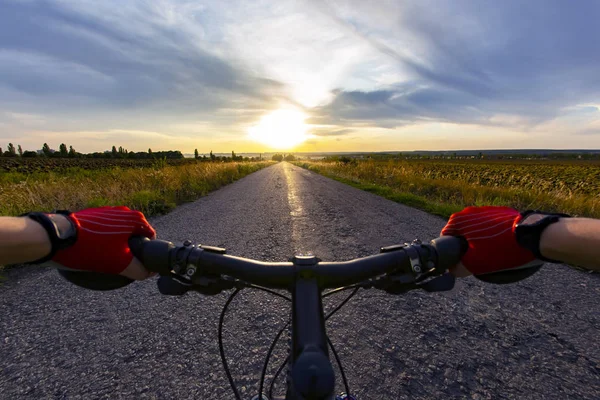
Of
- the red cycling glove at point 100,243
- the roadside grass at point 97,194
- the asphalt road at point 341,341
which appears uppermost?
the red cycling glove at point 100,243

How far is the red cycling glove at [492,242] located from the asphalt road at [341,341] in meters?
1.37

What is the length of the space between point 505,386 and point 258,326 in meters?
1.86

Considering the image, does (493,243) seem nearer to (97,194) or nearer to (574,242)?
(574,242)

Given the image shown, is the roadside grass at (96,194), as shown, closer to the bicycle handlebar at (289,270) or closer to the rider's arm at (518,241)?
the bicycle handlebar at (289,270)

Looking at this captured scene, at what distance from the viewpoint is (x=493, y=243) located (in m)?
0.86

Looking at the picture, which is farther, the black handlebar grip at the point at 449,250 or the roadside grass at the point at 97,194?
the roadside grass at the point at 97,194

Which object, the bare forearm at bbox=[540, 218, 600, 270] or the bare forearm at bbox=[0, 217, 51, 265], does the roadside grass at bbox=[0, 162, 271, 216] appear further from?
the bare forearm at bbox=[540, 218, 600, 270]

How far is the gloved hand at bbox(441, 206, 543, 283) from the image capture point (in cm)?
A: 83

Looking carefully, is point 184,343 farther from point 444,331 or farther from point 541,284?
point 541,284

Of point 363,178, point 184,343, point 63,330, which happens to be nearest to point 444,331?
point 184,343

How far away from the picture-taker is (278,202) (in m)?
9.10

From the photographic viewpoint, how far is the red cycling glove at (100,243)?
796 millimetres

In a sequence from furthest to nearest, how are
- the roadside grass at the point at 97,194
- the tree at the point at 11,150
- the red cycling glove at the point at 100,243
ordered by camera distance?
the tree at the point at 11,150 → the roadside grass at the point at 97,194 → the red cycling glove at the point at 100,243

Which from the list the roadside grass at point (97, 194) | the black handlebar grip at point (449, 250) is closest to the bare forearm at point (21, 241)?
the black handlebar grip at point (449, 250)
